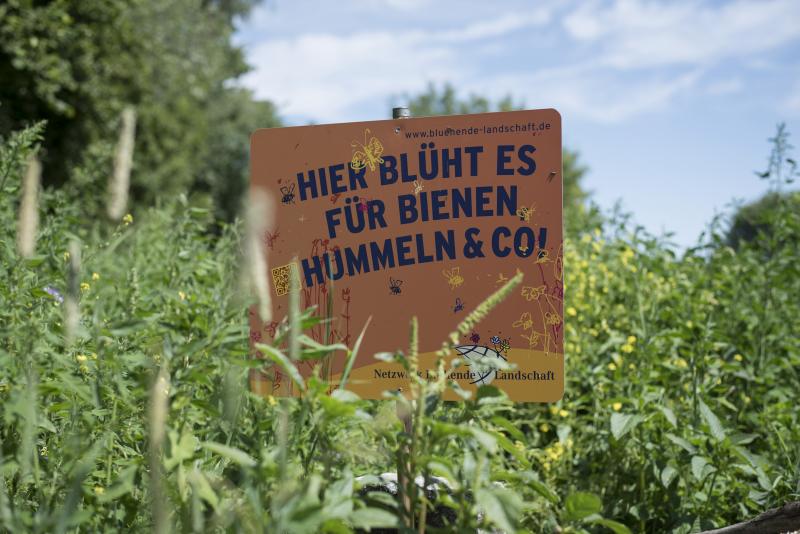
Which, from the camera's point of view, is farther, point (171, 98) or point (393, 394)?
point (171, 98)

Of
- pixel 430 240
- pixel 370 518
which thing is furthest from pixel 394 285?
pixel 370 518

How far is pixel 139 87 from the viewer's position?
1432 cm

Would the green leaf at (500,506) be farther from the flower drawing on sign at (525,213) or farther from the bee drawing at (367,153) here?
the bee drawing at (367,153)

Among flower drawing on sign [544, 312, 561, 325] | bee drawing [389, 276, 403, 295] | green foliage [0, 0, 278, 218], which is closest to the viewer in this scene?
flower drawing on sign [544, 312, 561, 325]

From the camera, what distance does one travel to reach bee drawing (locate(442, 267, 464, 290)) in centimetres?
250

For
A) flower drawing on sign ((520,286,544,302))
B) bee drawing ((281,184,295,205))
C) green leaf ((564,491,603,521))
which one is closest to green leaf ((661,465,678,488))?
flower drawing on sign ((520,286,544,302))

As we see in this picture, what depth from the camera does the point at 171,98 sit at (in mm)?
18297

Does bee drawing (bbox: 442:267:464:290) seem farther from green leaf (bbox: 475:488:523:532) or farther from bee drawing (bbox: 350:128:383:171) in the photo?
green leaf (bbox: 475:488:523:532)

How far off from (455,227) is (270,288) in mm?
678

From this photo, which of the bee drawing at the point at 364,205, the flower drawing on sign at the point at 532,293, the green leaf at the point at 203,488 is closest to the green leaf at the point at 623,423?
the flower drawing on sign at the point at 532,293

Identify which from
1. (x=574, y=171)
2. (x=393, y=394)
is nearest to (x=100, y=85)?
(x=393, y=394)

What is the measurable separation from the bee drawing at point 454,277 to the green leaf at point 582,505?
92 cm

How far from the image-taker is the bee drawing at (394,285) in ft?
8.29

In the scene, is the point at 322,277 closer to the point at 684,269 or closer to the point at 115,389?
the point at 115,389
